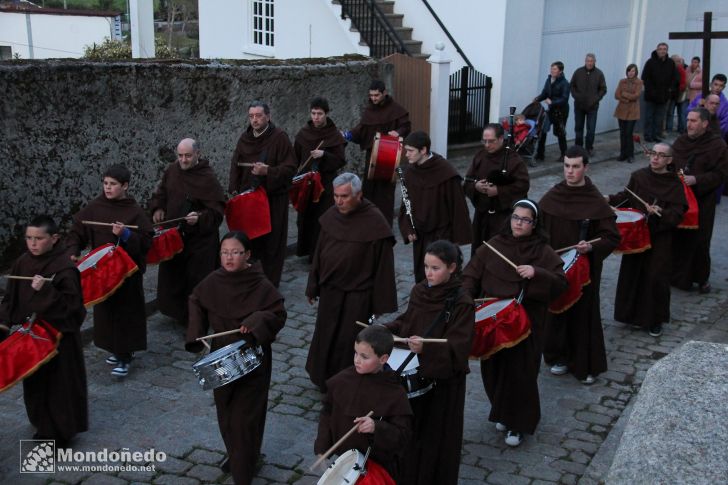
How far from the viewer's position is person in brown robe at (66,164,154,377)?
750 centimetres

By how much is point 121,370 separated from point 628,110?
40.3 ft

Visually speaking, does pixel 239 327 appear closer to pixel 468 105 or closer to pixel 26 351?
pixel 26 351

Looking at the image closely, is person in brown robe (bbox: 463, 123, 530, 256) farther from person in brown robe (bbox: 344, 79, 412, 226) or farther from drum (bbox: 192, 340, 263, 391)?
drum (bbox: 192, 340, 263, 391)

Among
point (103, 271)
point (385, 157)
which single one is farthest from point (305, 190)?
point (103, 271)

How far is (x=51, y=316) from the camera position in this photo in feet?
20.5

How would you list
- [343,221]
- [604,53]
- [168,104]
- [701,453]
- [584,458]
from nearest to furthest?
[701,453] < [584,458] < [343,221] < [168,104] < [604,53]

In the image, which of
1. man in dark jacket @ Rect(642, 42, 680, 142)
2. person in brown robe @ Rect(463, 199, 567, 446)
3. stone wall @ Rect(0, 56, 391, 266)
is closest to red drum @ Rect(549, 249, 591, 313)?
person in brown robe @ Rect(463, 199, 567, 446)

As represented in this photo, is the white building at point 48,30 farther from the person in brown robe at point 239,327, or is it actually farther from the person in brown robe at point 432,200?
the person in brown robe at point 239,327

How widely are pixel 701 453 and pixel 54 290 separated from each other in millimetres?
4561

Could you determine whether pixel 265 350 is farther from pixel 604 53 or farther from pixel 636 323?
pixel 604 53

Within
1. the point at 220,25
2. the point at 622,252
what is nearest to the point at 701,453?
the point at 622,252

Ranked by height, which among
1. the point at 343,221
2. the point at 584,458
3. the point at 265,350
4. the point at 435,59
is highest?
the point at 435,59

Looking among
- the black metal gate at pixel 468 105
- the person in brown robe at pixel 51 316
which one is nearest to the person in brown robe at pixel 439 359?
the person in brown robe at pixel 51 316

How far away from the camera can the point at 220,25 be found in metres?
20.9
